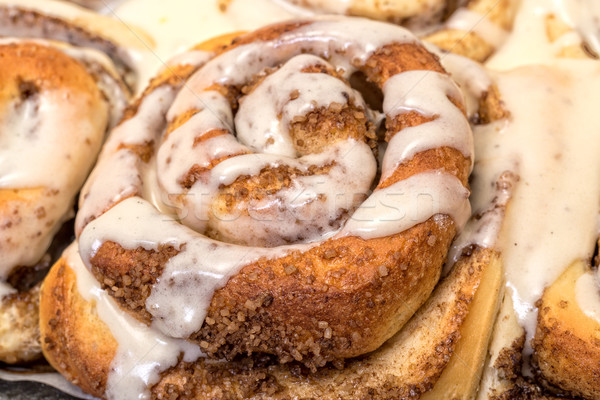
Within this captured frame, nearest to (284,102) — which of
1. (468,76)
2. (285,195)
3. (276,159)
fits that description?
(276,159)

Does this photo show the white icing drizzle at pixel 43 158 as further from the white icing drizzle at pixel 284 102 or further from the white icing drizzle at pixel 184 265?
the white icing drizzle at pixel 284 102

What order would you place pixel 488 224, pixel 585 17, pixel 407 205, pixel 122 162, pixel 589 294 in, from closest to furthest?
1. pixel 407 205
2. pixel 589 294
3. pixel 488 224
4. pixel 122 162
5. pixel 585 17

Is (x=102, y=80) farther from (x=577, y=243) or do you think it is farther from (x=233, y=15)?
(x=577, y=243)

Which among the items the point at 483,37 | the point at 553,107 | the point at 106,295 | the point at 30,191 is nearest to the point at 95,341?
the point at 106,295

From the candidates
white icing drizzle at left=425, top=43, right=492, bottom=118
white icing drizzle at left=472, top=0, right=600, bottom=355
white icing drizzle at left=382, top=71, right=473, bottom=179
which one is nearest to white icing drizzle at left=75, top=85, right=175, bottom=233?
white icing drizzle at left=382, top=71, right=473, bottom=179

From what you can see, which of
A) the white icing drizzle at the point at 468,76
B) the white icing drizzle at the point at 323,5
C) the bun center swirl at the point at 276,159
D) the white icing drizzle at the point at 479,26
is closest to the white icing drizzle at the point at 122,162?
the bun center swirl at the point at 276,159

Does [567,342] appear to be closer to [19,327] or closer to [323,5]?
[323,5]
